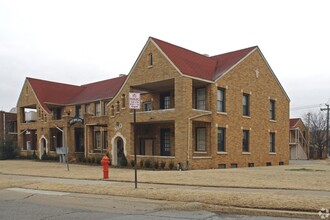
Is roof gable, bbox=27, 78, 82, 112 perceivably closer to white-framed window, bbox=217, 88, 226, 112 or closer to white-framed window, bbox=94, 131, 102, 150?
white-framed window, bbox=94, 131, 102, 150

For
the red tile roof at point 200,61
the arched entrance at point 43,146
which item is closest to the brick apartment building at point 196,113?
the red tile roof at point 200,61

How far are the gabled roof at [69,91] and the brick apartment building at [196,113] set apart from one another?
2251mm

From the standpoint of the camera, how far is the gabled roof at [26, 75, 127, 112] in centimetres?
4257

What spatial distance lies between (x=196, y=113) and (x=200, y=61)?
19.5 ft

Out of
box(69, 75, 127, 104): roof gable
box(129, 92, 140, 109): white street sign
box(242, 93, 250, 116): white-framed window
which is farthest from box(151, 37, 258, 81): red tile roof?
box(129, 92, 140, 109): white street sign

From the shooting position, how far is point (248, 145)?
31.5 metres

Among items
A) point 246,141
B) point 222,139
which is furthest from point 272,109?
point 222,139

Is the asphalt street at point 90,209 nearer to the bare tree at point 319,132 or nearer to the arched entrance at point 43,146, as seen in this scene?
the arched entrance at point 43,146

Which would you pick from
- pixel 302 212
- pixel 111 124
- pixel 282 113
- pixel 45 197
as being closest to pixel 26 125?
pixel 111 124

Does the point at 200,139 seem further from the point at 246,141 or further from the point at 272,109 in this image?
the point at 272,109

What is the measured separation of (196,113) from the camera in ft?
85.7

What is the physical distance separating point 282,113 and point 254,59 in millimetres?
7687

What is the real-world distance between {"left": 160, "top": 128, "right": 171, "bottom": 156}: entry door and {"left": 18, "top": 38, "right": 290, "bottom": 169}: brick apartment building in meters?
0.09

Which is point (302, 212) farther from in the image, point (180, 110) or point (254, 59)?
point (254, 59)
